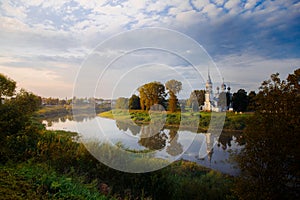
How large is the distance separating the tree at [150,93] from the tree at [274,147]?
2.97 meters

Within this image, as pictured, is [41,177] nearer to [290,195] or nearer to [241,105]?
[290,195]

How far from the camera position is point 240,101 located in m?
42.5

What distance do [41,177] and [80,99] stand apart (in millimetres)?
2282

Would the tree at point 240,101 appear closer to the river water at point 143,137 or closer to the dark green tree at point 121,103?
the river water at point 143,137

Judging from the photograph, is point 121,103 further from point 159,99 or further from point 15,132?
point 15,132

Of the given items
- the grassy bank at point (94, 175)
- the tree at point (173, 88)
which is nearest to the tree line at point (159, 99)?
the tree at point (173, 88)

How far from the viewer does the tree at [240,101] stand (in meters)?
42.0

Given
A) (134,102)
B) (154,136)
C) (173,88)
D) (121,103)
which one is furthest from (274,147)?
(154,136)

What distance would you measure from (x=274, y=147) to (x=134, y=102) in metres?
4.16

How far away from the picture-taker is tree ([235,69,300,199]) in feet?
19.3

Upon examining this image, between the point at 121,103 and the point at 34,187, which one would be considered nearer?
the point at 34,187

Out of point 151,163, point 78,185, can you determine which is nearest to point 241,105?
point 151,163

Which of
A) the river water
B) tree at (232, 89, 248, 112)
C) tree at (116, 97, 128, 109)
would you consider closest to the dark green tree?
tree at (116, 97, 128, 109)

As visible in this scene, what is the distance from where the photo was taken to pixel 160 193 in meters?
7.40
